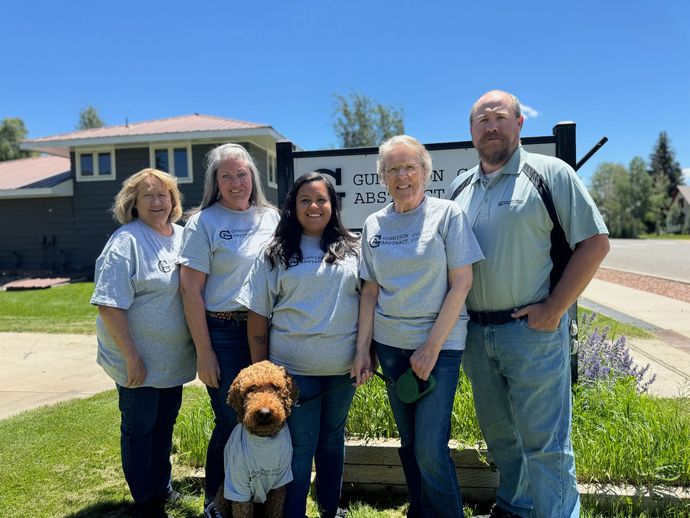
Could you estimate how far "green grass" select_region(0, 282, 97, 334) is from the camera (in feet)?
27.7

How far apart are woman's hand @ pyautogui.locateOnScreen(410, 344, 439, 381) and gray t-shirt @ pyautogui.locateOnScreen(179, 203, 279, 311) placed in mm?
929

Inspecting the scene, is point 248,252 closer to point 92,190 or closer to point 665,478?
point 665,478

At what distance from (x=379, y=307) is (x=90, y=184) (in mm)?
16223

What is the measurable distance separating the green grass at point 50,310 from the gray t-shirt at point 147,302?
627 centimetres

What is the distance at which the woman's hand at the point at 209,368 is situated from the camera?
2.52m

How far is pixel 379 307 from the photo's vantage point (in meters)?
2.36

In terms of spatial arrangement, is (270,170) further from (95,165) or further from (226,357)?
(226,357)

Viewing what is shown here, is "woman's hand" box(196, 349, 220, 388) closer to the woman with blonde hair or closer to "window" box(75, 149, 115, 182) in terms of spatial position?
the woman with blonde hair

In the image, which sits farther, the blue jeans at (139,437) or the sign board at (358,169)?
the sign board at (358,169)

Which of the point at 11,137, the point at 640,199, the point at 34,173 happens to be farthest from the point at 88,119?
the point at 640,199

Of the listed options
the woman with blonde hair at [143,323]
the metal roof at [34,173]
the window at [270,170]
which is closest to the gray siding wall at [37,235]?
the metal roof at [34,173]

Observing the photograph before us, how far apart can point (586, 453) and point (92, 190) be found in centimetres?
1655

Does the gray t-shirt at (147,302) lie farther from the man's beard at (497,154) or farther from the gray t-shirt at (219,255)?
the man's beard at (497,154)

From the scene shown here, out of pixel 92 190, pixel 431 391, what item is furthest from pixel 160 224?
pixel 92 190
